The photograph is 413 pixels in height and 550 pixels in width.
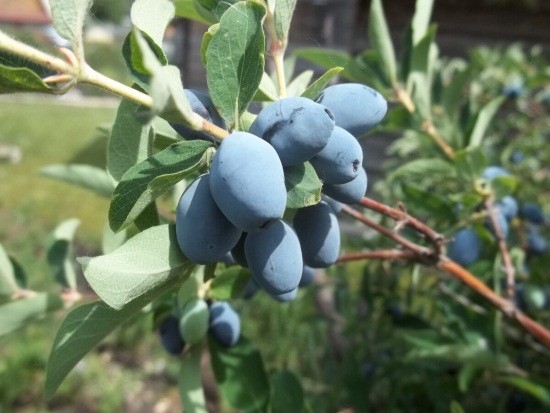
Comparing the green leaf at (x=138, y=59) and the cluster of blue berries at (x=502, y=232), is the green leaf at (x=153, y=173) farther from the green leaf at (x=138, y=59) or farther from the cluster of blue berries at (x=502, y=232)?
the cluster of blue berries at (x=502, y=232)

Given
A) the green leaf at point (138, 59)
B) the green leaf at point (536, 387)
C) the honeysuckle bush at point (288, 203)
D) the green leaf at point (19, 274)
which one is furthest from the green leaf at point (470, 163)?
the green leaf at point (19, 274)

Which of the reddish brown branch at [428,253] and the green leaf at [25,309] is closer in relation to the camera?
the reddish brown branch at [428,253]

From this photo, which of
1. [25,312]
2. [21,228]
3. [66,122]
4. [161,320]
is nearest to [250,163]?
[161,320]

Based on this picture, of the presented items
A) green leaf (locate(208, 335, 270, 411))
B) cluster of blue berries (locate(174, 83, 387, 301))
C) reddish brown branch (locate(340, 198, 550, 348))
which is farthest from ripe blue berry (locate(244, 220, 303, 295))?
green leaf (locate(208, 335, 270, 411))

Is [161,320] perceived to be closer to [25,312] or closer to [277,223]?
[25,312]

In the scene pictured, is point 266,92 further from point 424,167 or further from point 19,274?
point 19,274

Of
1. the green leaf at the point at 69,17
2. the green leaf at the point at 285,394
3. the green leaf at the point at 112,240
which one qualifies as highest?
the green leaf at the point at 69,17

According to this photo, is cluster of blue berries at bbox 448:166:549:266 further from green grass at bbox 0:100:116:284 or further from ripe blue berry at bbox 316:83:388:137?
green grass at bbox 0:100:116:284
